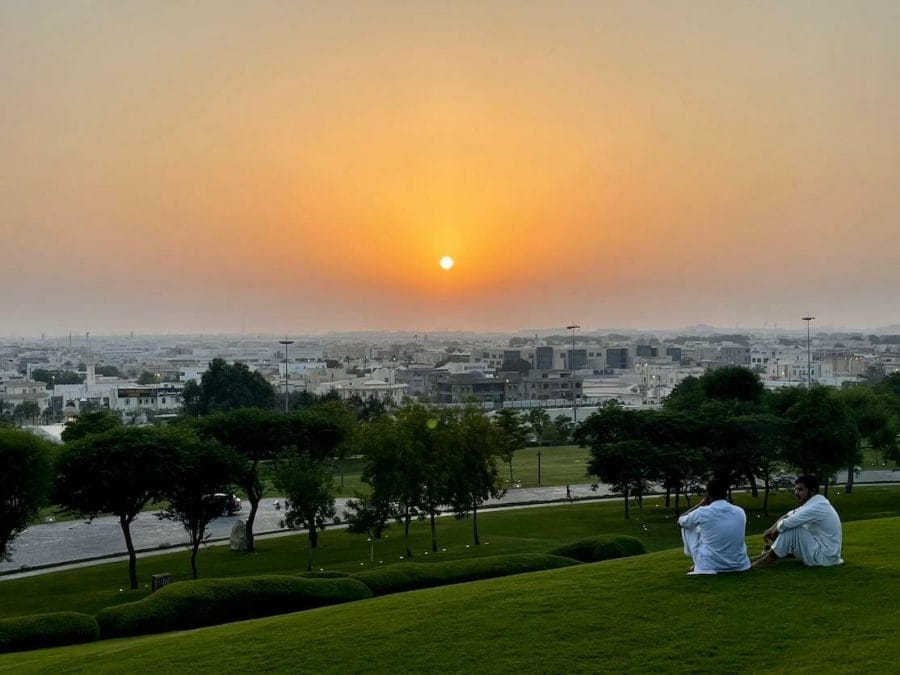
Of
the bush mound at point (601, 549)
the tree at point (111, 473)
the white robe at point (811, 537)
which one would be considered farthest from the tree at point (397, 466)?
the white robe at point (811, 537)

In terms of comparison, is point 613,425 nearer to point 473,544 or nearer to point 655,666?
point 473,544

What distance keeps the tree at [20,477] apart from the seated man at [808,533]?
19.3 metres

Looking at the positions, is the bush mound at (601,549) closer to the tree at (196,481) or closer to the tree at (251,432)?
the tree at (196,481)

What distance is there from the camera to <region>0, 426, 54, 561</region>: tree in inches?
948

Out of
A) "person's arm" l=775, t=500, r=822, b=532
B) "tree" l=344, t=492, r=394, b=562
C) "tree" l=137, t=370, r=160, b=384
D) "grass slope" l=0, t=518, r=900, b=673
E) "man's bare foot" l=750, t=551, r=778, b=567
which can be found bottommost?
"tree" l=344, t=492, r=394, b=562

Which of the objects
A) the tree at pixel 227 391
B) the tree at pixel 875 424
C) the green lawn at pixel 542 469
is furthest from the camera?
the tree at pixel 227 391

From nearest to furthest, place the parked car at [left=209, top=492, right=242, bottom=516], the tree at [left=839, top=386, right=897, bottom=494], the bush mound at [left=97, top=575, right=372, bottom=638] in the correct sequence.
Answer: the bush mound at [left=97, top=575, right=372, bottom=638], the parked car at [left=209, top=492, right=242, bottom=516], the tree at [left=839, top=386, right=897, bottom=494]

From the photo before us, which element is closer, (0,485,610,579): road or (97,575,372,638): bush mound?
(97,575,372,638): bush mound

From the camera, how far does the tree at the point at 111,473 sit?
1016 inches

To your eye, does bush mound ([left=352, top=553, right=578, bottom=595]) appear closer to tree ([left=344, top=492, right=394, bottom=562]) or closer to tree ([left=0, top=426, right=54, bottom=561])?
tree ([left=344, top=492, right=394, bottom=562])

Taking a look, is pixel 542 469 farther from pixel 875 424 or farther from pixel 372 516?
pixel 372 516

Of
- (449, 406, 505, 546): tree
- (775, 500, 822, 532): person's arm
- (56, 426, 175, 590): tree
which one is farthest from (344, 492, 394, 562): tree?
(775, 500, 822, 532): person's arm

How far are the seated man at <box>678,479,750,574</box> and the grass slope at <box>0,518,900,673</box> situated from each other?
19 cm

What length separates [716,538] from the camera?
33.9ft
